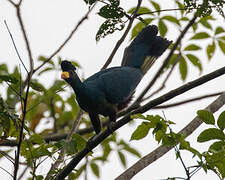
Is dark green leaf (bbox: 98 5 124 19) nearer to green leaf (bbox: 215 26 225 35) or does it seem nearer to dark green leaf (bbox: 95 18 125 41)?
dark green leaf (bbox: 95 18 125 41)

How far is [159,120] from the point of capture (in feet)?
8.26

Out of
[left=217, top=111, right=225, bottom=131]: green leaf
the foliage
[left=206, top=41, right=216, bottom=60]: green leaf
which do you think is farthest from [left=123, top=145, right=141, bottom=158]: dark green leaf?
[left=217, top=111, right=225, bottom=131]: green leaf

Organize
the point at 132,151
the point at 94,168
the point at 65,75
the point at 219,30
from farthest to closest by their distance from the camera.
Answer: the point at 94,168 → the point at 132,151 → the point at 219,30 → the point at 65,75

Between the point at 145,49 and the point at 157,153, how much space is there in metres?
2.18

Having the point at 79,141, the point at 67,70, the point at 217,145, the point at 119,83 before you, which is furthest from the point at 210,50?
the point at 217,145

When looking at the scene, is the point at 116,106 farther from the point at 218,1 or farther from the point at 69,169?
the point at 218,1

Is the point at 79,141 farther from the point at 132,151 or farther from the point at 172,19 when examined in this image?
the point at 132,151

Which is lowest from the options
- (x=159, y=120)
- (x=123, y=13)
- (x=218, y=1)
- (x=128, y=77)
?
(x=159, y=120)

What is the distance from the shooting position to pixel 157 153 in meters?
3.24

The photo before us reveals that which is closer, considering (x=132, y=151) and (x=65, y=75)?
(x=65, y=75)

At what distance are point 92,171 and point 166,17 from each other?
2331mm

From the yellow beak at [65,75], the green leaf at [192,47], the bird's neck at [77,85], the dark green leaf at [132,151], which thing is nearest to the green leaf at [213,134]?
the yellow beak at [65,75]

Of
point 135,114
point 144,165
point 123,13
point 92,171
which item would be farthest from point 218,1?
point 92,171

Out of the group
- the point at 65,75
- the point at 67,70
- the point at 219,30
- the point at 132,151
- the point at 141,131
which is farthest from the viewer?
the point at 132,151
